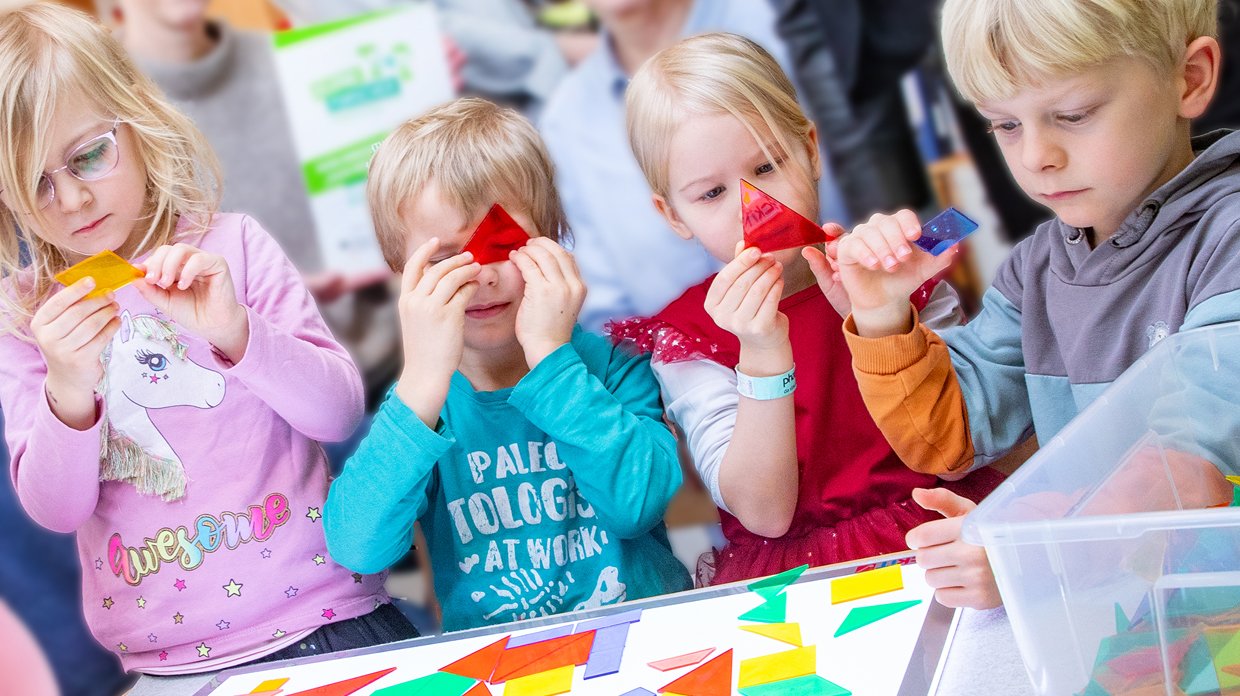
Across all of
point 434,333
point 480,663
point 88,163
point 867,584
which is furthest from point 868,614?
point 88,163

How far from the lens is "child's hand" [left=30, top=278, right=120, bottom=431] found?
1.12 meters

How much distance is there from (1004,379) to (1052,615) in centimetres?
53

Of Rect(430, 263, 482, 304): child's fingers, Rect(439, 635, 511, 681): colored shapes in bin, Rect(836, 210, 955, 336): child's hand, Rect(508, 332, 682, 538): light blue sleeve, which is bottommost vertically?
Rect(439, 635, 511, 681): colored shapes in bin

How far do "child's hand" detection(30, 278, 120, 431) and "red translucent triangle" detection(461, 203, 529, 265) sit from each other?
36 centimetres

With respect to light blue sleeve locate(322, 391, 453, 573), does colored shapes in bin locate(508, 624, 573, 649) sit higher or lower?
lower

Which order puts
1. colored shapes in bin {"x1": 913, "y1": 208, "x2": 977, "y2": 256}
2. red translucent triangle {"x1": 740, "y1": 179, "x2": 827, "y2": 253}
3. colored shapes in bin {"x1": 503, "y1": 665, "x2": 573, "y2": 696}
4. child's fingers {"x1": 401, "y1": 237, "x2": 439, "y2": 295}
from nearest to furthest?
colored shapes in bin {"x1": 503, "y1": 665, "x2": 573, "y2": 696}
colored shapes in bin {"x1": 913, "y1": 208, "x2": 977, "y2": 256}
red translucent triangle {"x1": 740, "y1": 179, "x2": 827, "y2": 253}
child's fingers {"x1": 401, "y1": 237, "x2": 439, "y2": 295}

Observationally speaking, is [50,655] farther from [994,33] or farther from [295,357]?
[994,33]

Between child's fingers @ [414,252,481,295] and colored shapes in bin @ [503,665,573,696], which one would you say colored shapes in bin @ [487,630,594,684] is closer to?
colored shapes in bin @ [503,665,573,696]

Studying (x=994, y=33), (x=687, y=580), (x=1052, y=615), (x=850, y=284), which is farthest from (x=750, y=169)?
(x=1052, y=615)

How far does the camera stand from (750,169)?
121 cm

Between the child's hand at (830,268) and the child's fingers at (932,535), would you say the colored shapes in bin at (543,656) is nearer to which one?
the child's fingers at (932,535)

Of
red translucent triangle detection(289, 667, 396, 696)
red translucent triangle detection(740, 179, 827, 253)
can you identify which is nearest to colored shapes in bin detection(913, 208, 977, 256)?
red translucent triangle detection(740, 179, 827, 253)

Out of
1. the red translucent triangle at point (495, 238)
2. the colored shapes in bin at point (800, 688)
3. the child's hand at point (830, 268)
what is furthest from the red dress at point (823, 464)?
the colored shapes in bin at point (800, 688)

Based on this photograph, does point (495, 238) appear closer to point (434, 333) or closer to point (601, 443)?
point (434, 333)
